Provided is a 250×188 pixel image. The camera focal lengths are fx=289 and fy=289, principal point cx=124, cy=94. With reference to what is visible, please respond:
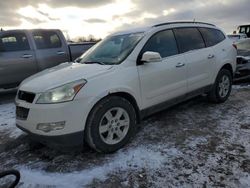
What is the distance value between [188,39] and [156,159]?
2592 millimetres

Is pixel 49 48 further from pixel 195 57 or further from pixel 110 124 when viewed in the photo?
pixel 110 124

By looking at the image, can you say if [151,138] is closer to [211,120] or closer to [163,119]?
[163,119]

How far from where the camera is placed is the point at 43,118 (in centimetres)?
356

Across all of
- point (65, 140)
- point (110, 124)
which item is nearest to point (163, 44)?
point (110, 124)

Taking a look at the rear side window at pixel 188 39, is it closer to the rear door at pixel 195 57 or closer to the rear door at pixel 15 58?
the rear door at pixel 195 57

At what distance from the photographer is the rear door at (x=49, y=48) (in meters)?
7.92

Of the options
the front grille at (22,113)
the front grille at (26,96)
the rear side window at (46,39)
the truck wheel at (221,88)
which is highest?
the rear side window at (46,39)

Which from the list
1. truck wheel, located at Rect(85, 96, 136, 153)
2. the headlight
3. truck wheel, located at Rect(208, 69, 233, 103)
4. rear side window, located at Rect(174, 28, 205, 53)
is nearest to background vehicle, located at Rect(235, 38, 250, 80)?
truck wheel, located at Rect(208, 69, 233, 103)

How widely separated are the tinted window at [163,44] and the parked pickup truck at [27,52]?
13.7 ft

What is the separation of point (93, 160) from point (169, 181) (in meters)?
1.08

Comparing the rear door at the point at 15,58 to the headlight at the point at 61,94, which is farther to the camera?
the rear door at the point at 15,58

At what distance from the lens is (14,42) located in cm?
762

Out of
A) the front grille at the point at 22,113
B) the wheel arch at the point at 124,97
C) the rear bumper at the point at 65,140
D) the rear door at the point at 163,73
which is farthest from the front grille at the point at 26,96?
the rear door at the point at 163,73

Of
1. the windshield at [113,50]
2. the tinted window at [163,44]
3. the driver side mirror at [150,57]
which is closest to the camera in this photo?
the driver side mirror at [150,57]
